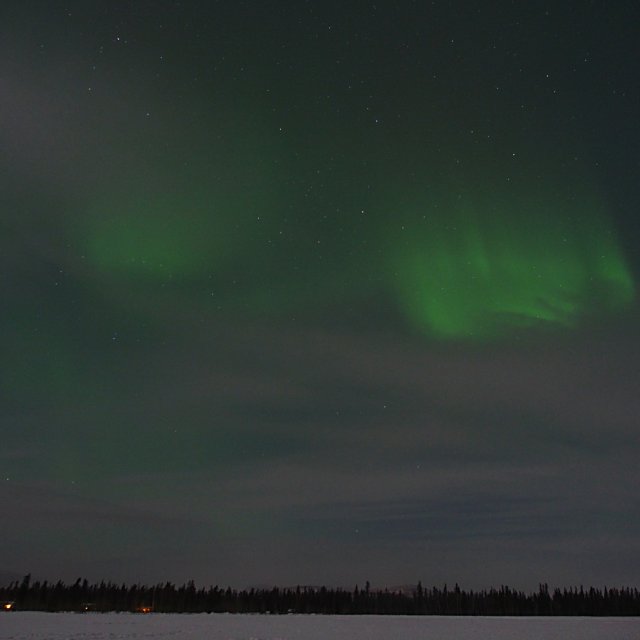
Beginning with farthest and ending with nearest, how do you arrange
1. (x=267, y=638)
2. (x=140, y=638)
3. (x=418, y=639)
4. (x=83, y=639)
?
1. (x=418, y=639)
2. (x=267, y=638)
3. (x=140, y=638)
4. (x=83, y=639)

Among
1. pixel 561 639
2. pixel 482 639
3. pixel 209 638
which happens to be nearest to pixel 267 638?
pixel 209 638

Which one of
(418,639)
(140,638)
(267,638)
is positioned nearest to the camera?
(140,638)

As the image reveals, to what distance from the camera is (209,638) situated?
60.7 metres

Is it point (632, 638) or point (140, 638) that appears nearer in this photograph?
point (140, 638)

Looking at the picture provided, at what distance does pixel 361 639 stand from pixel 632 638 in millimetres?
28179

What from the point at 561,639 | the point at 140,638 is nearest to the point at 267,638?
the point at 140,638

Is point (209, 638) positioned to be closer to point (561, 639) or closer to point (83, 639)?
point (83, 639)

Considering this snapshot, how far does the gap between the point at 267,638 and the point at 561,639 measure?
3493cm

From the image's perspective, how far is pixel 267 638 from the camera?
Answer: 6188 centimetres

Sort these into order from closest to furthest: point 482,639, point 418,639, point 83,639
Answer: point 83,639 < point 418,639 < point 482,639

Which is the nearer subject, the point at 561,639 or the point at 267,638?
the point at 267,638

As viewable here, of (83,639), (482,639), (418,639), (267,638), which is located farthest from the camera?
(482,639)

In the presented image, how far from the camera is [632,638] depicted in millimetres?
70875

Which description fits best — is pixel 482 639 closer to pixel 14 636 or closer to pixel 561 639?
pixel 561 639
